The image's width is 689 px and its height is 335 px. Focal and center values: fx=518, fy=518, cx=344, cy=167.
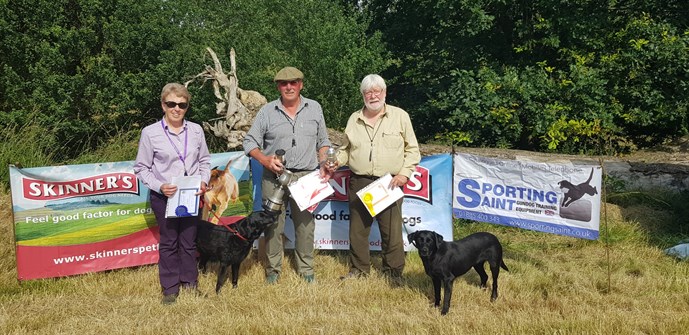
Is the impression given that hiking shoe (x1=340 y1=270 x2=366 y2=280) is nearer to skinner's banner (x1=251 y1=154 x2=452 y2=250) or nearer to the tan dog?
skinner's banner (x1=251 y1=154 x2=452 y2=250)

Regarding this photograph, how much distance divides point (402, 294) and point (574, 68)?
22.5 feet

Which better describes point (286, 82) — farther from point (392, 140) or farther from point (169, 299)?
point (169, 299)

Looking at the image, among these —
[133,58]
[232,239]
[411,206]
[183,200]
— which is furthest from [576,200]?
[133,58]

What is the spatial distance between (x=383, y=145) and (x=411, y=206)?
1410 mm

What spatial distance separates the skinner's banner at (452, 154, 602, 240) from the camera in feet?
15.8

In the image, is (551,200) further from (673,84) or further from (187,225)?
(673,84)

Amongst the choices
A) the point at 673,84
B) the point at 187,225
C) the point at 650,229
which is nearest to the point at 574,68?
the point at 673,84

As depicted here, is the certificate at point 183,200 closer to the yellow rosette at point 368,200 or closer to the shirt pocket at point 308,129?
the shirt pocket at point 308,129

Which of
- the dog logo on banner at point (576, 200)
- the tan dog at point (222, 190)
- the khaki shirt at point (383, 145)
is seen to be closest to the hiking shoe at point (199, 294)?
the tan dog at point (222, 190)

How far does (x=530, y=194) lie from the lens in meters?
5.16

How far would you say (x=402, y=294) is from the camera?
185 inches

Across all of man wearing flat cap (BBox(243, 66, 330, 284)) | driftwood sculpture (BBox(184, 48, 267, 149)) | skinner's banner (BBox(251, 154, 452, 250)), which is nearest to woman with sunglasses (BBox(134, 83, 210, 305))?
man wearing flat cap (BBox(243, 66, 330, 284))

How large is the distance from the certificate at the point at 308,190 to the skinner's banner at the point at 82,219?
3.75 feet

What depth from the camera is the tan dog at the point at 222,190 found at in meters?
5.75
